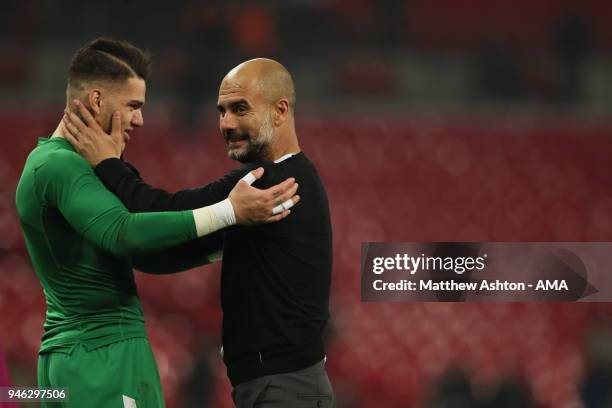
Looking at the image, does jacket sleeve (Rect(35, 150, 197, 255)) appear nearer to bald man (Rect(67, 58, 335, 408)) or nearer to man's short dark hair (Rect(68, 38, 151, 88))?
bald man (Rect(67, 58, 335, 408))

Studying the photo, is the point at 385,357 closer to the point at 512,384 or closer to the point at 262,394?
the point at 512,384

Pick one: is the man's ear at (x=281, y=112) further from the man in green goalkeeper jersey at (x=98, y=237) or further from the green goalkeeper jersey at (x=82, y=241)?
the green goalkeeper jersey at (x=82, y=241)

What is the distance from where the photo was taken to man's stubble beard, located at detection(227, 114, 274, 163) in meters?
2.15

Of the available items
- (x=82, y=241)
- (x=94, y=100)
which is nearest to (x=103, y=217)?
(x=82, y=241)

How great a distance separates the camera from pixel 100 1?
697cm

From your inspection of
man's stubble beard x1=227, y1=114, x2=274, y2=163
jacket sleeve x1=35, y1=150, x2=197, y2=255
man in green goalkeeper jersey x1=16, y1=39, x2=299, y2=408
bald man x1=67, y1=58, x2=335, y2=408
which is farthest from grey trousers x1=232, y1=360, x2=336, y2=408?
man's stubble beard x1=227, y1=114, x2=274, y2=163

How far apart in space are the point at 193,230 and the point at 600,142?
5931 millimetres

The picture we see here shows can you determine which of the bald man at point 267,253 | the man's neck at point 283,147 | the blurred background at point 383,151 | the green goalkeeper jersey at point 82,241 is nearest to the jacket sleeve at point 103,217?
the green goalkeeper jersey at point 82,241

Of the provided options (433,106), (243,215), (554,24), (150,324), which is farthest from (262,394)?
(554,24)

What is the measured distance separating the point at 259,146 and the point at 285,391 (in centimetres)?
55

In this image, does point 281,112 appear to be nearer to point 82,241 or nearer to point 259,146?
point 259,146

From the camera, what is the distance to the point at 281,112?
2.18m

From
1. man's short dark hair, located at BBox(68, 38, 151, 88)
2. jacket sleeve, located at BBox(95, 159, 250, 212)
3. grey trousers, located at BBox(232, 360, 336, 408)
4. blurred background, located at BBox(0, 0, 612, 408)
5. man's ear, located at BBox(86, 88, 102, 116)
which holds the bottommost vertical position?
grey trousers, located at BBox(232, 360, 336, 408)

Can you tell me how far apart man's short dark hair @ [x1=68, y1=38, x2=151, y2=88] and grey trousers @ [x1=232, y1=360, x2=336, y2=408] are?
730 mm
